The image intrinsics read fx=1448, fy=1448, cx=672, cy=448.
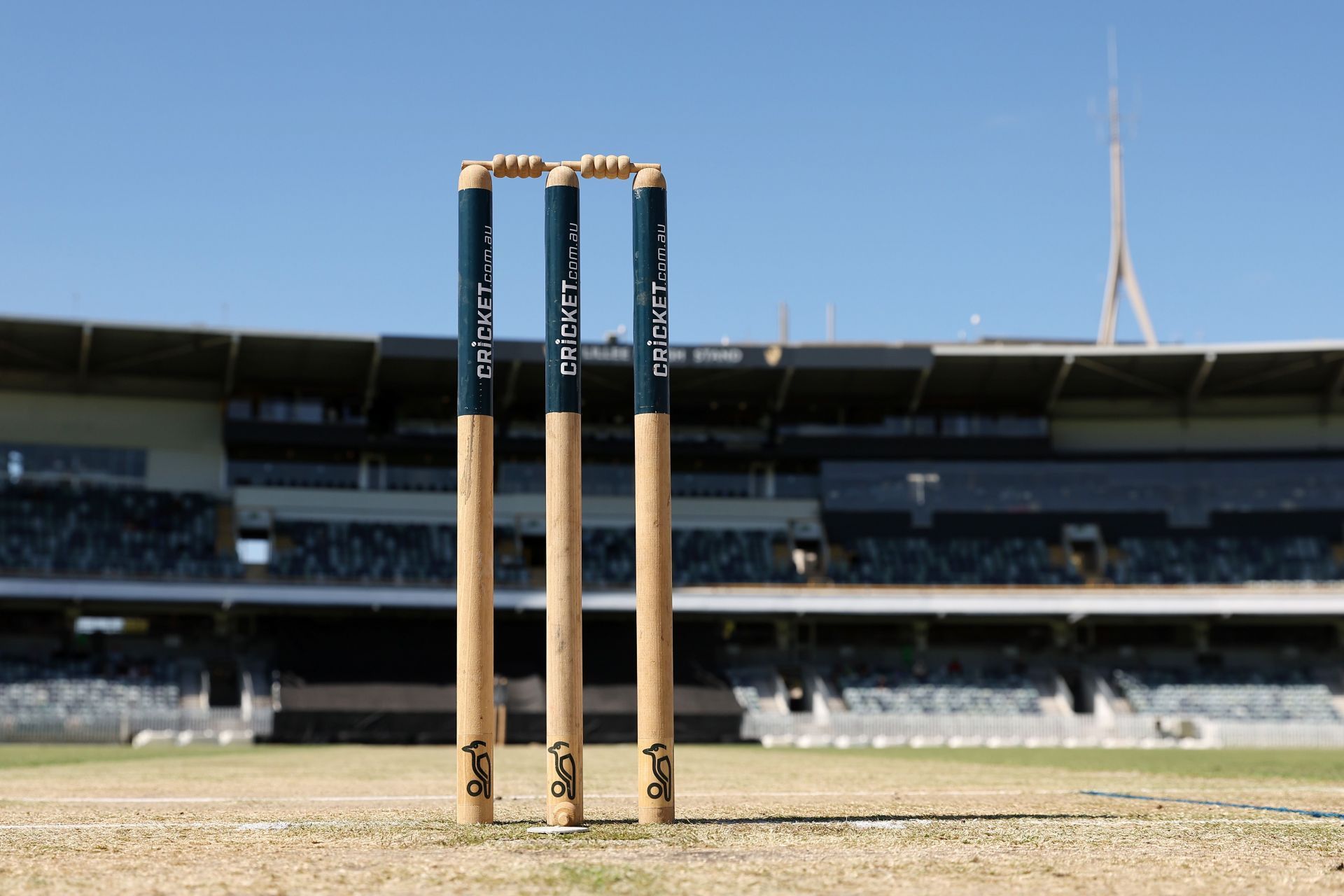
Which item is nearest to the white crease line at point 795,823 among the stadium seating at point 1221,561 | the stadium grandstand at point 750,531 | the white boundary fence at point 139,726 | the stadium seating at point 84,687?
the white boundary fence at point 139,726

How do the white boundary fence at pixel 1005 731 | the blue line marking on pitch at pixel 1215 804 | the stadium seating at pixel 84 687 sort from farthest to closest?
the white boundary fence at pixel 1005 731, the stadium seating at pixel 84 687, the blue line marking on pitch at pixel 1215 804

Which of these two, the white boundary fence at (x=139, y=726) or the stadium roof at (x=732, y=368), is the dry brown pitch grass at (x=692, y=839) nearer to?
the white boundary fence at (x=139, y=726)

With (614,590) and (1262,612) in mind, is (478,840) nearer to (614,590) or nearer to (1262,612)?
(614,590)

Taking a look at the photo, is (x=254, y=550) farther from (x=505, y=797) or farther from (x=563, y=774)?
(x=563, y=774)

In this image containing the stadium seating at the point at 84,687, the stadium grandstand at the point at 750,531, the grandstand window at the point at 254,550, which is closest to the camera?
the stadium seating at the point at 84,687

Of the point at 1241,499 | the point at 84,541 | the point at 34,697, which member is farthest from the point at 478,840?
the point at 1241,499

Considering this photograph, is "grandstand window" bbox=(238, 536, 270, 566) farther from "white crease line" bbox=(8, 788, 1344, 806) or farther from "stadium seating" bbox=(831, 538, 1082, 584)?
"white crease line" bbox=(8, 788, 1344, 806)

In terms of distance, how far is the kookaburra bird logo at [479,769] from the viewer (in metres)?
11.4

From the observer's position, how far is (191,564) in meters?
47.6

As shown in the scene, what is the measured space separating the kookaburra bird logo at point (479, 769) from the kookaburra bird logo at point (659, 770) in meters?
1.26

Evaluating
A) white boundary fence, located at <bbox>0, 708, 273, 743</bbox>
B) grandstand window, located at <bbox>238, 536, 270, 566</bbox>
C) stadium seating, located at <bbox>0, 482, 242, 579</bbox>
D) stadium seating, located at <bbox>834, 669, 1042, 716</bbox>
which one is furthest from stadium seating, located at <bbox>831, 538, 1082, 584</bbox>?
stadium seating, located at <bbox>0, 482, 242, 579</bbox>

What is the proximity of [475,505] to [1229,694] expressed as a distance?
42495mm

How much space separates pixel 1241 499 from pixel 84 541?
4048 centimetres

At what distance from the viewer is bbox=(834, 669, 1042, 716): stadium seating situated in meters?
47.9
